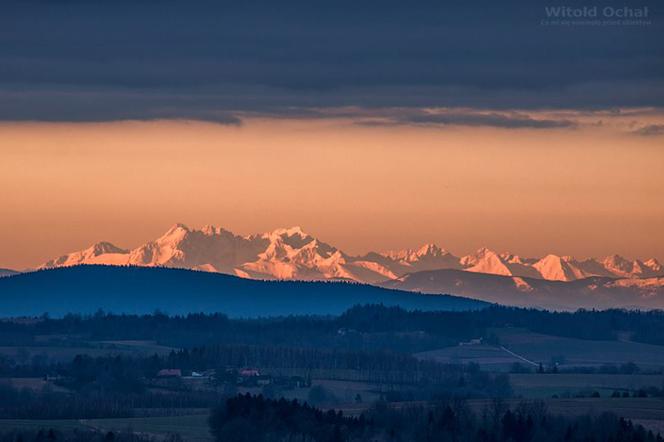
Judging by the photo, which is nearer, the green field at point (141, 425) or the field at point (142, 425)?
the green field at point (141, 425)

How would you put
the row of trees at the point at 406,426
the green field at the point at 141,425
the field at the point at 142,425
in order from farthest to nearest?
the field at the point at 142,425 → the green field at the point at 141,425 → the row of trees at the point at 406,426

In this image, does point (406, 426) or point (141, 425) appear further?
point (406, 426)

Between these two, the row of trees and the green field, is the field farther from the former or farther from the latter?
the row of trees

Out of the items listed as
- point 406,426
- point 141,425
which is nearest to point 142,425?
point 141,425

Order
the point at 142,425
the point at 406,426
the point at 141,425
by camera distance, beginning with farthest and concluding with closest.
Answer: the point at 406,426
the point at 142,425
the point at 141,425

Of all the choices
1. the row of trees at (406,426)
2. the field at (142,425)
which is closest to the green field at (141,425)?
the field at (142,425)

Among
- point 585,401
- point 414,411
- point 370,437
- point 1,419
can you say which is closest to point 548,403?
point 585,401

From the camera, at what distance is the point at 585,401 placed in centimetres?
18588

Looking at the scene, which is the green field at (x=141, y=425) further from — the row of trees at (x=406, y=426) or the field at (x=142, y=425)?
the row of trees at (x=406, y=426)

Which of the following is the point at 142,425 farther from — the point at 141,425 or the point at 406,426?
the point at 406,426

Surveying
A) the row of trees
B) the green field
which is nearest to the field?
the green field

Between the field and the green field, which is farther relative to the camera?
the field

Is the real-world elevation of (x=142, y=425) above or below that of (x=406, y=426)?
below

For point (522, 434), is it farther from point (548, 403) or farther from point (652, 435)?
point (548, 403)
